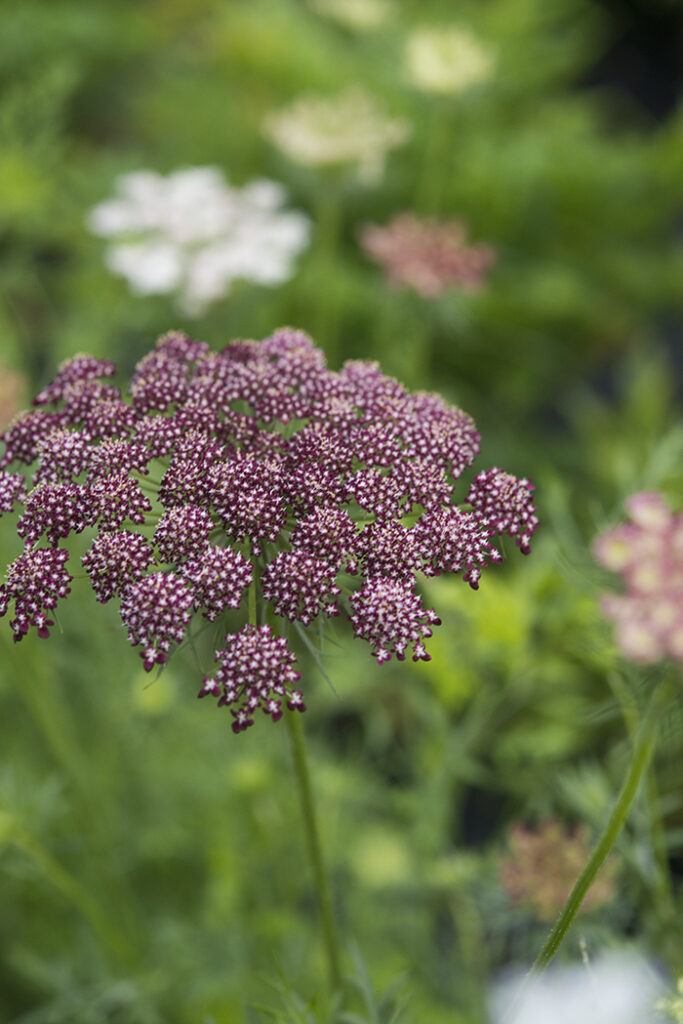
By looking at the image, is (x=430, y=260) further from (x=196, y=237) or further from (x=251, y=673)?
(x=251, y=673)

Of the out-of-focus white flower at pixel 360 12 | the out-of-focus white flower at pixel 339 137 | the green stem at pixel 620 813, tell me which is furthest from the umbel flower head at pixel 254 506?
the out-of-focus white flower at pixel 360 12

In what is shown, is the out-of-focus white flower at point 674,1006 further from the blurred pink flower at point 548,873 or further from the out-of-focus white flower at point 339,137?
the out-of-focus white flower at point 339,137

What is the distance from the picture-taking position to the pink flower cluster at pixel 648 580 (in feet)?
2.77

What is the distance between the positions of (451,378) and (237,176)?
64.4 inches

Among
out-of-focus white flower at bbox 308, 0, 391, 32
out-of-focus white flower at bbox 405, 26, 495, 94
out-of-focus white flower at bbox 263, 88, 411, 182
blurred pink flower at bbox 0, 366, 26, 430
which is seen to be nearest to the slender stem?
blurred pink flower at bbox 0, 366, 26, 430

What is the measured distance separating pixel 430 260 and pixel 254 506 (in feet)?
5.50

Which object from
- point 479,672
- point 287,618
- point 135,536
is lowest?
point 287,618

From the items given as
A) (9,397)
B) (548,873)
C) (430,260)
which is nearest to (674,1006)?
(548,873)

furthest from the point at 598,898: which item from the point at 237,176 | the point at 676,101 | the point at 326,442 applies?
the point at 676,101

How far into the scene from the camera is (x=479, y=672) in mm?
2018

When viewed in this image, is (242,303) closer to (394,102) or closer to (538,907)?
(538,907)

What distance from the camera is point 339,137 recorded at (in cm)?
269

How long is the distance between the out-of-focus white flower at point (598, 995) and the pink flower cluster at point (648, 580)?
0.57 metres

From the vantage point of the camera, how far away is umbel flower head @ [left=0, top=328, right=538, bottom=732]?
1.00 metres
